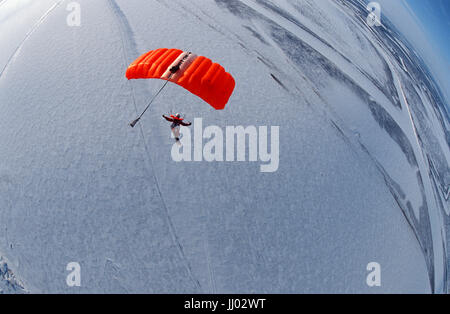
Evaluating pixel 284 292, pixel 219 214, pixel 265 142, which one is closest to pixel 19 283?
pixel 219 214

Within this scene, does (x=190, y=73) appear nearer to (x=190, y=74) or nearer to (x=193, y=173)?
(x=190, y=74)

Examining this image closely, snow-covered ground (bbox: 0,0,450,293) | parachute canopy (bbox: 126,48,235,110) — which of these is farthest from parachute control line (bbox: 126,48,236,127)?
snow-covered ground (bbox: 0,0,450,293)

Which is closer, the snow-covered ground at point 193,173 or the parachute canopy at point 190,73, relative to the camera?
the parachute canopy at point 190,73

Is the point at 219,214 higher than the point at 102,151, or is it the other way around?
the point at 102,151

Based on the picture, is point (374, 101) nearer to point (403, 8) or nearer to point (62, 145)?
point (62, 145)

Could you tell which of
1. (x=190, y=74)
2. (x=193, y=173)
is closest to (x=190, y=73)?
(x=190, y=74)

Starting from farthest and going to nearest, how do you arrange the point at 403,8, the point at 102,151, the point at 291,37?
the point at 403,8, the point at 291,37, the point at 102,151

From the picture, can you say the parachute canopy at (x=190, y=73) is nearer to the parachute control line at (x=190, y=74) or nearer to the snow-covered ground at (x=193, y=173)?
the parachute control line at (x=190, y=74)

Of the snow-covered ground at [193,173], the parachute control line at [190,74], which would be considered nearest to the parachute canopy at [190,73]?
the parachute control line at [190,74]
